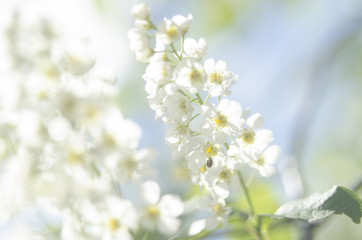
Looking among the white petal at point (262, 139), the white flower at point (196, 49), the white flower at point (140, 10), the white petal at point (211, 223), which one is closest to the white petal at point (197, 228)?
the white petal at point (211, 223)

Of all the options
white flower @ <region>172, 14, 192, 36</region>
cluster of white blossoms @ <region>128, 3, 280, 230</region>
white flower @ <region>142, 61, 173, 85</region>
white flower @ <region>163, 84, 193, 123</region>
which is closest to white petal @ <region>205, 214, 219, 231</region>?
cluster of white blossoms @ <region>128, 3, 280, 230</region>

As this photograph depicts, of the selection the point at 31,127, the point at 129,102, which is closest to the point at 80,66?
the point at 31,127

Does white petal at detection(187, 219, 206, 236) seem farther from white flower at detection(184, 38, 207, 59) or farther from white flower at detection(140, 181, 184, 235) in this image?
white flower at detection(184, 38, 207, 59)

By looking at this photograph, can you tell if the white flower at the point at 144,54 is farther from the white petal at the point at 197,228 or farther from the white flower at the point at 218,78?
the white petal at the point at 197,228

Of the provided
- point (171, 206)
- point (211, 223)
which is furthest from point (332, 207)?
point (171, 206)

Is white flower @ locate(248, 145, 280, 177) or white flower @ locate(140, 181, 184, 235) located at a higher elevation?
white flower @ locate(248, 145, 280, 177)

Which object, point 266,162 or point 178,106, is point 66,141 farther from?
point 266,162
